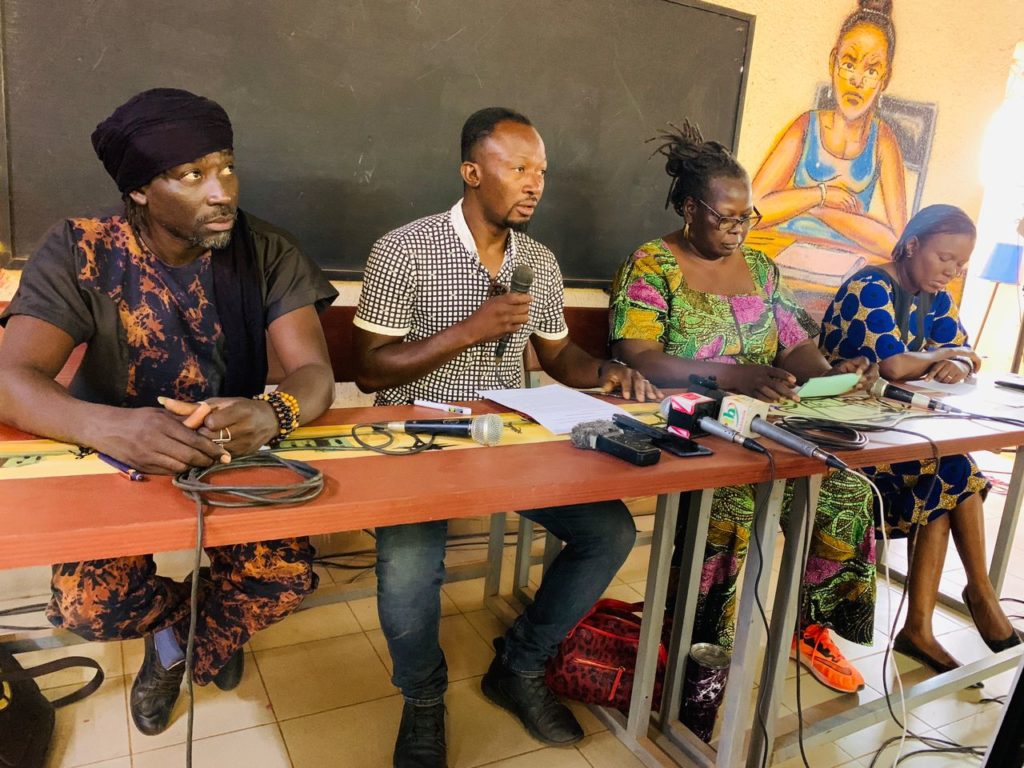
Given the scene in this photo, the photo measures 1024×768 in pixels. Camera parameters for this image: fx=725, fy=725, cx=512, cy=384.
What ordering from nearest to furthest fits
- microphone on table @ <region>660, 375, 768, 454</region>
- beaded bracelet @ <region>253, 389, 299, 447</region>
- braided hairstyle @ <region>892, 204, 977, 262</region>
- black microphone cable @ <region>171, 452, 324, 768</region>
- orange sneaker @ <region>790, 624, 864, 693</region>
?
black microphone cable @ <region>171, 452, 324, 768</region>, beaded bracelet @ <region>253, 389, 299, 447</region>, microphone on table @ <region>660, 375, 768, 454</region>, orange sneaker @ <region>790, 624, 864, 693</region>, braided hairstyle @ <region>892, 204, 977, 262</region>

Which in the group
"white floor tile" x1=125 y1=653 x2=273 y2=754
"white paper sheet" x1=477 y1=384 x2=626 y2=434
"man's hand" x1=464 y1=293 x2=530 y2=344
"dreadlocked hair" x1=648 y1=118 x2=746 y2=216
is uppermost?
"dreadlocked hair" x1=648 y1=118 x2=746 y2=216

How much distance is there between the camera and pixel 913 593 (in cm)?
222

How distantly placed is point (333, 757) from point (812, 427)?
130cm

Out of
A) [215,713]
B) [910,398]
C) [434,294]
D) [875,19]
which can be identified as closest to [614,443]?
[434,294]

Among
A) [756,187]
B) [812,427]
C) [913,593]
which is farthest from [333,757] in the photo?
[756,187]

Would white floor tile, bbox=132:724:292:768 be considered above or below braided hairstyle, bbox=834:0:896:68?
below

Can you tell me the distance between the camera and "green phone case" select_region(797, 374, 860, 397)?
6.27 ft

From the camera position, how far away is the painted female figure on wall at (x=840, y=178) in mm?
3248

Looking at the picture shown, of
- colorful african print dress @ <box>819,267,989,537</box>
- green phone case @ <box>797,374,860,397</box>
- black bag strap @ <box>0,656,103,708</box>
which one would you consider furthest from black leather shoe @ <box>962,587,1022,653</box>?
black bag strap @ <box>0,656,103,708</box>

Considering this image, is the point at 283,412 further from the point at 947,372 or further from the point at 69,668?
the point at 947,372

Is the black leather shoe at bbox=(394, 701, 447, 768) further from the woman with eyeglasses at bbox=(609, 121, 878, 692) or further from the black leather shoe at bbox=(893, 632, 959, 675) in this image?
the black leather shoe at bbox=(893, 632, 959, 675)

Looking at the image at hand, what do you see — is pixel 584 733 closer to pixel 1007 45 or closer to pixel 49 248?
pixel 49 248

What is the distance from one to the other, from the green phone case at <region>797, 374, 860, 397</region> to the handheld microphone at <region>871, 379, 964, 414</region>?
63 millimetres

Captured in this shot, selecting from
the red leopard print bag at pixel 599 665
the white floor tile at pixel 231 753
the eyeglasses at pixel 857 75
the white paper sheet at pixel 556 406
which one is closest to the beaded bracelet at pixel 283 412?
the white paper sheet at pixel 556 406
